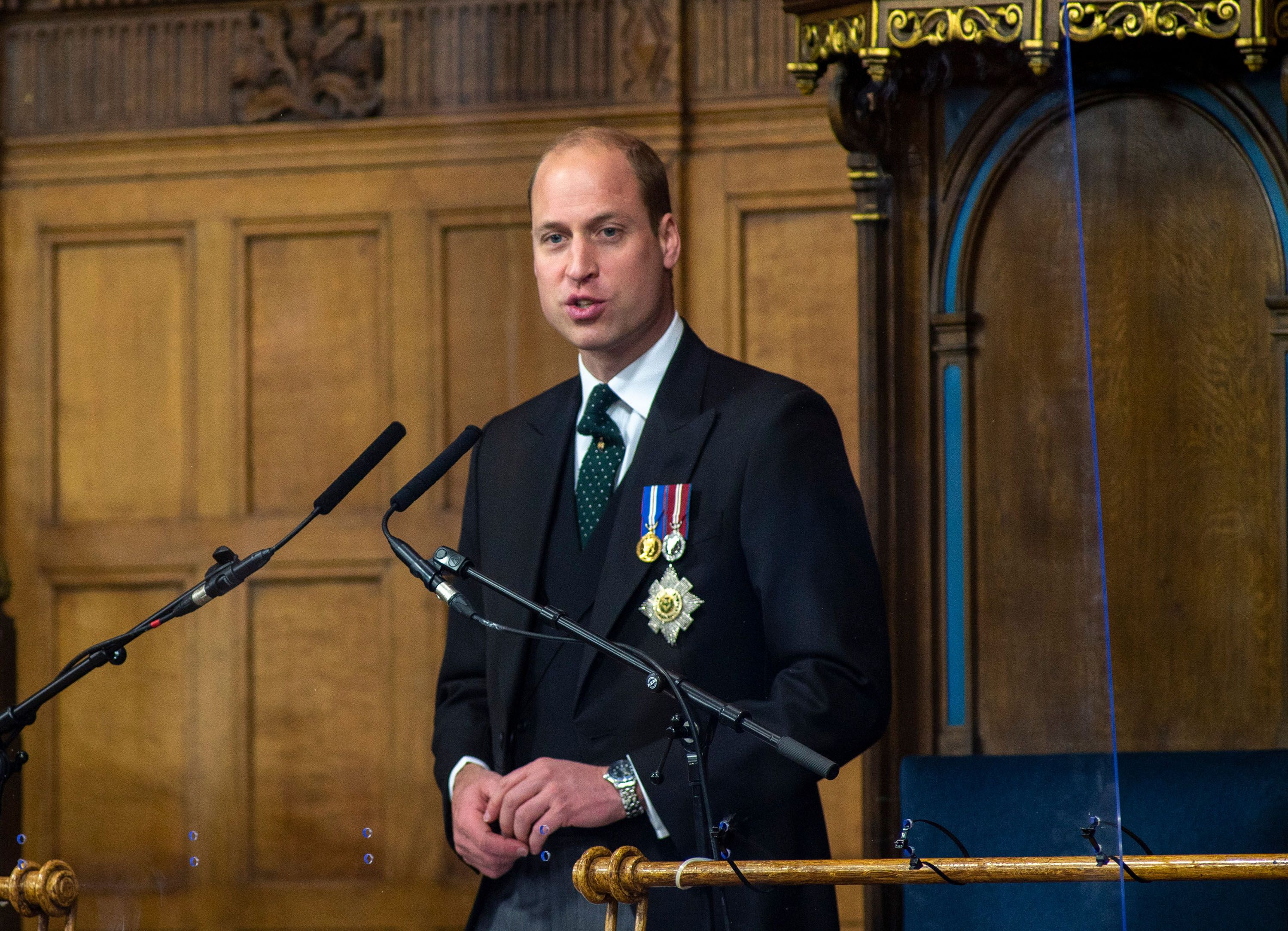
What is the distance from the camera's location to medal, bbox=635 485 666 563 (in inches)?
86.6

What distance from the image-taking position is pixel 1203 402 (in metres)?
3.14

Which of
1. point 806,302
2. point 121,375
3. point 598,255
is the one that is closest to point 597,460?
point 598,255

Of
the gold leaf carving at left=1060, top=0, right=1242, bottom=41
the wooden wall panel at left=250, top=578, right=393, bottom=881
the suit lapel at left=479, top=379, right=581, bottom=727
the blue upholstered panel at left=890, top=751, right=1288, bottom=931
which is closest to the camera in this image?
the suit lapel at left=479, top=379, right=581, bottom=727

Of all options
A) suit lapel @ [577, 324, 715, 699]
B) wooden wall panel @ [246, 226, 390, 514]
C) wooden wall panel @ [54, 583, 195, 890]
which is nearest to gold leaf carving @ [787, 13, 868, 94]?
suit lapel @ [577, 324, 715, 699]

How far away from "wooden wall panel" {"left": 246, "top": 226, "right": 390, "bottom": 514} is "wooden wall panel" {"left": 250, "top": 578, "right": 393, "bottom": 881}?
0.79 feet

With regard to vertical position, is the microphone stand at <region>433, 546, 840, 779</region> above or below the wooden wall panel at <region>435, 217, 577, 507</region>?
below

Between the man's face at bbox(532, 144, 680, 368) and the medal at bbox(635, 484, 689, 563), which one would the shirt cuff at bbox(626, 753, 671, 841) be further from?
the man's face at bbox(532, 144, 680, 368)

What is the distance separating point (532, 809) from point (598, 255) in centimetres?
68

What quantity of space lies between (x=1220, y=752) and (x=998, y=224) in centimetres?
97

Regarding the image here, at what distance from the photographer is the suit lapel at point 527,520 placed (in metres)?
2.25

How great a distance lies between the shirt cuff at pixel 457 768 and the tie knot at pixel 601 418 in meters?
0.42

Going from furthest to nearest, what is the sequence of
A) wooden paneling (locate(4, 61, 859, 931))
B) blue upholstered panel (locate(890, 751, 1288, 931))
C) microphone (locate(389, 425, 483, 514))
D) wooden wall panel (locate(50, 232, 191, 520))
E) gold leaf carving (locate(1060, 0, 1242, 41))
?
Answer: wooden wall panel (locate(50, 232, 191, 520)) → wooden paneling (locate(4, 61, 859, 931)) → gold leaf carving (locate(1060, 0, 1242, 41)) → blue upholstered panel (locate(890, 751, 1288, 931)) → microphone (locate(389, 425, 483, 514))

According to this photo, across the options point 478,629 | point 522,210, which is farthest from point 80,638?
point 478,629

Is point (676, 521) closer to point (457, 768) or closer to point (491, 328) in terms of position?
point (457, 768)
